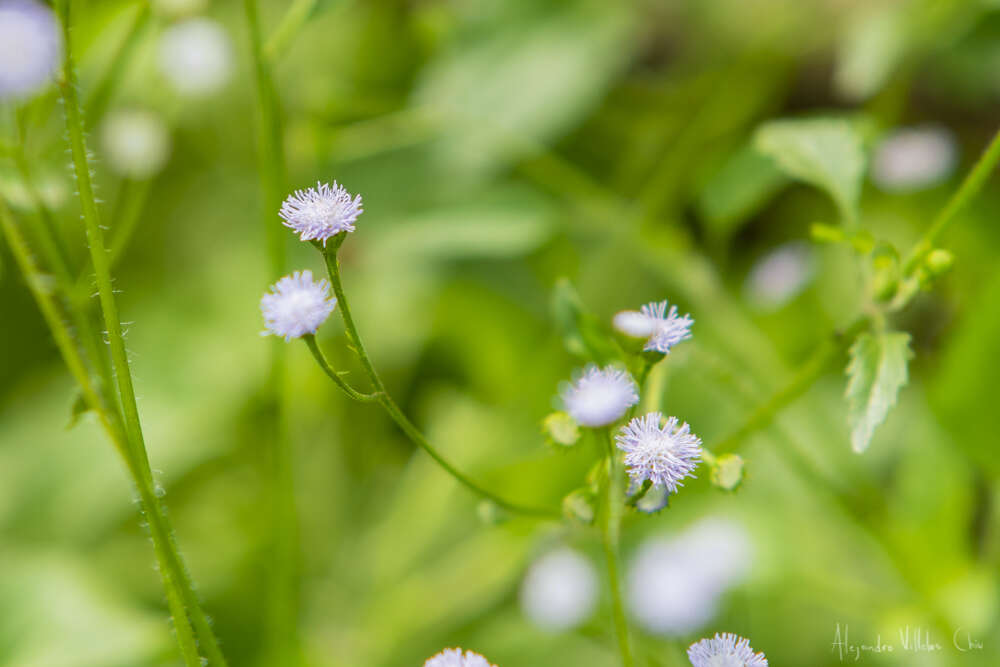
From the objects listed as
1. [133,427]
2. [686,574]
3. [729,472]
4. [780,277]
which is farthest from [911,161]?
[133,427]

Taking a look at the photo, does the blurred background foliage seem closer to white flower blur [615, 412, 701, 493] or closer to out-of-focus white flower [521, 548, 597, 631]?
out-of-focus white flower [521, 548, 597, 631]

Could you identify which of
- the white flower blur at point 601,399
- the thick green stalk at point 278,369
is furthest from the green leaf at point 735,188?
the white flower blur at point 601,399

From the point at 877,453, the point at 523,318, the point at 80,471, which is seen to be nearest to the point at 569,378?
the point at 523,318

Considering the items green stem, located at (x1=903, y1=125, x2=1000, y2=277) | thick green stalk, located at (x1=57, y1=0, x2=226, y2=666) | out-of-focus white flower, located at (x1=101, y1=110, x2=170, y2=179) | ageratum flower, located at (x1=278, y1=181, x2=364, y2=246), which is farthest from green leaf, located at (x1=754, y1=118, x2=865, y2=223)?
out-of-focus white flower, located at (x1=101, y1=110, x2=170, y2=179)

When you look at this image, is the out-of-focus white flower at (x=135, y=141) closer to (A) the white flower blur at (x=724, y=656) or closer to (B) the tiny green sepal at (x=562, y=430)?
(B) the tiny green sepal at (x=562, y=430)

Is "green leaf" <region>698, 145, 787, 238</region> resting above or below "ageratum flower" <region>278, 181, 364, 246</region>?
above

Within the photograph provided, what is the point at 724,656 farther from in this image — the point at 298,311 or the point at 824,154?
the point at 824,154
